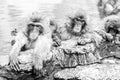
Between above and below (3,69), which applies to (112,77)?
below

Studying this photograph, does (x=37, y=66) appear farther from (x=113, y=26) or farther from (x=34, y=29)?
(x=113, y=26)

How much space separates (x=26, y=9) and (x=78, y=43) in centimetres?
462

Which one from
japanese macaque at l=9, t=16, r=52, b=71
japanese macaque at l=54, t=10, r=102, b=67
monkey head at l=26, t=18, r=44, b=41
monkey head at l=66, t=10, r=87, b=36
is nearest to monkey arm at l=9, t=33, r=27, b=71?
japanese macaque at l=9, t=16, r=52, b=71

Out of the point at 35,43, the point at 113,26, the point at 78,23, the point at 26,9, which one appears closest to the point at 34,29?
the point at 35,43

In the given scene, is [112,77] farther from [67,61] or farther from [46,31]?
[46,31]

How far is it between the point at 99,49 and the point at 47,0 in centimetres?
545

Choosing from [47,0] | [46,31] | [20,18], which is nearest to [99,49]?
[46,31]

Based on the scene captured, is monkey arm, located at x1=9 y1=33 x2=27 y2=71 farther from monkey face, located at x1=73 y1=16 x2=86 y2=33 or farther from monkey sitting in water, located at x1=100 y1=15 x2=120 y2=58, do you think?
monkey sitting in water, located at x1=100 y1=15 x2=120 y2=58

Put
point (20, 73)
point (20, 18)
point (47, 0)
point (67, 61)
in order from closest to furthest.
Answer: point (20, 73) → point (67, 61) → point (20, 18) → point (47, 0)

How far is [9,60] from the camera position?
3834 millimetres

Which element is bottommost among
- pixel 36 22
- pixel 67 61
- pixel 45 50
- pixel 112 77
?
pixel 112 77

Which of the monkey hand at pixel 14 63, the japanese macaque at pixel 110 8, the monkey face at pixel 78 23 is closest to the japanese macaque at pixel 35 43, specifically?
the monkey hand at pixel 14 63

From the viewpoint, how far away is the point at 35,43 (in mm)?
3979

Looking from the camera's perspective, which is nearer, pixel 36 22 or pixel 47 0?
pixel 36 22
